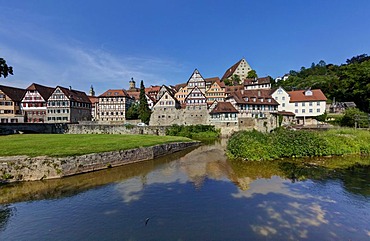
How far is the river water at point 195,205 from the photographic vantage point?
9.27 meters

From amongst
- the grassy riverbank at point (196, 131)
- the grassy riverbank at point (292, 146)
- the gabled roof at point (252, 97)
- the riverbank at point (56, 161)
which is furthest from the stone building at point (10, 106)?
the grassy riverbank at point (292, 146)

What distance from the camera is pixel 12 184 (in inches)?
622

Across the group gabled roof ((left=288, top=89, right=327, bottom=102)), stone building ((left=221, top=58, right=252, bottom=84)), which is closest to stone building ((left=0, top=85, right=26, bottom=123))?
gabled roof ((left=288, top=89, right=327, bottom=102))

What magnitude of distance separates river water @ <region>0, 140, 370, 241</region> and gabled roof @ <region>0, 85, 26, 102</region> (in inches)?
2231

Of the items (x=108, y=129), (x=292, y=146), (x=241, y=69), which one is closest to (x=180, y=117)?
(x=108, y=129)

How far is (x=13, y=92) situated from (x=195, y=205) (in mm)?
70498

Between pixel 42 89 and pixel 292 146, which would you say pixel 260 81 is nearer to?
pixel 292 146

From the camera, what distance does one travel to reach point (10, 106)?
57.9 metres

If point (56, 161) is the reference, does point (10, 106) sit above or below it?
above

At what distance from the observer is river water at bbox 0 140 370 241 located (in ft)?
30.4

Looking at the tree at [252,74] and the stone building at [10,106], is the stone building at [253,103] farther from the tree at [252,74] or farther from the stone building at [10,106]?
the stone building at [10,106]

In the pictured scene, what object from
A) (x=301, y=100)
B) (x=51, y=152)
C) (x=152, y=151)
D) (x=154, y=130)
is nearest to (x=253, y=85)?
(x=301, y=100)

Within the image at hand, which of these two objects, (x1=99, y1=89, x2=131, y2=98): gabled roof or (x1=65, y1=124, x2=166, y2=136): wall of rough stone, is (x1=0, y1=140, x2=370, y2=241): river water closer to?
(x1=65, y1=124, x2=166, y2=136): wall of rough stone

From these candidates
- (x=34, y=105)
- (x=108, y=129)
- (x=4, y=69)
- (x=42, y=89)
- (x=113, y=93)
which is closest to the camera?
(x=4, y=69)
